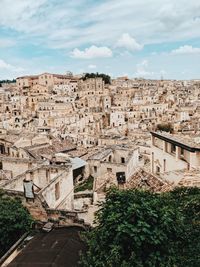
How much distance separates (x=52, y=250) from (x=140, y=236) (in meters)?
3.71

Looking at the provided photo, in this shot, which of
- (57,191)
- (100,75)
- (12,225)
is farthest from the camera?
(100,75)

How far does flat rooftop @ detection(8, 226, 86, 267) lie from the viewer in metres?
9.89

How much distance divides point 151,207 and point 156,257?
4.76ft

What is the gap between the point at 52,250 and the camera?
34.8ft

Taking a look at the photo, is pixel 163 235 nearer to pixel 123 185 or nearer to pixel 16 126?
pixel 123 185

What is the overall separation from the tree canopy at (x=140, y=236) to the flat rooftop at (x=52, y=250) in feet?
3.44

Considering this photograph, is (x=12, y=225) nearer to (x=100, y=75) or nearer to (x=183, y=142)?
(x=183, y=142)

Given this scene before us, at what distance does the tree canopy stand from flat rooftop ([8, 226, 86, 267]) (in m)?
1.05

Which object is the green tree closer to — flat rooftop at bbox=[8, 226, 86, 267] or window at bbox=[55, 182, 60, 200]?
flat rooftop at bbox=[8, 226, 86, 267]

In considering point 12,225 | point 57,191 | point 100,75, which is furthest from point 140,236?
point 100,75

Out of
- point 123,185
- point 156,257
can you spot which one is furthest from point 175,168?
point 156,257

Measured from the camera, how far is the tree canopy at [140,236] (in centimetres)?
847

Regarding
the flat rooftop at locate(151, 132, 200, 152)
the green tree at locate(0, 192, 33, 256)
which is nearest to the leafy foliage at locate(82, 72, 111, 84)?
the flat rooftop at locate(151, 132, 200, 152)

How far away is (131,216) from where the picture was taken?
8.95m
